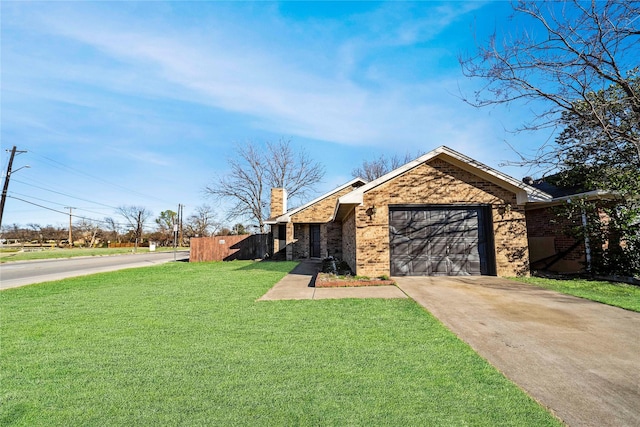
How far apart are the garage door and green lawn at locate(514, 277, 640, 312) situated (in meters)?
1.54

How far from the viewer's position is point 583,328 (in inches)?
182

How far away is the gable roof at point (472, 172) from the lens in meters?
9.48

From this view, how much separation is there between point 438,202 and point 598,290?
15.0ft

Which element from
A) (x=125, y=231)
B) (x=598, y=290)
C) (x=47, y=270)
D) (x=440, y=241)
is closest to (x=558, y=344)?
(x=598, y=290)

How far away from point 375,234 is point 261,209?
23.1 meters

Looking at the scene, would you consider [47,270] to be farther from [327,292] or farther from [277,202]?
[327,292]

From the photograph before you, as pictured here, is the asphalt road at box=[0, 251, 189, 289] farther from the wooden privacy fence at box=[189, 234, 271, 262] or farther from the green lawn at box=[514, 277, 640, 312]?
the green lawn at box=[514, 277, 640, 312]

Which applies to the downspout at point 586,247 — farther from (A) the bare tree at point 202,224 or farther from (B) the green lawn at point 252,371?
(A) the bare tree at point 202,224

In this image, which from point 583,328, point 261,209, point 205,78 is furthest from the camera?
point 261,209

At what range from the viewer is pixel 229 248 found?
898 inches

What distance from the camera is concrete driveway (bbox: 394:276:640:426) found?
2.61 m

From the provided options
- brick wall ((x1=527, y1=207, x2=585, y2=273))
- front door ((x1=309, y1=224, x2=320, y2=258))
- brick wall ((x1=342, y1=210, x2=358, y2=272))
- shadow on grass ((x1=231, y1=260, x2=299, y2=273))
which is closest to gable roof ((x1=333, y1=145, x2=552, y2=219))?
brick wall ((x1=342, y1=210, x2=358, y2=272))

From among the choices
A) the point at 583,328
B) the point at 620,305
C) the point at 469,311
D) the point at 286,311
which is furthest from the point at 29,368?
the point at 620,305

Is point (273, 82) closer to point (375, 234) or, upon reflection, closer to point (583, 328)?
point (375, 234)
